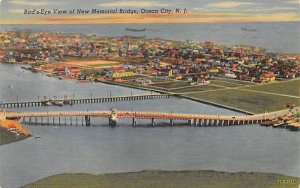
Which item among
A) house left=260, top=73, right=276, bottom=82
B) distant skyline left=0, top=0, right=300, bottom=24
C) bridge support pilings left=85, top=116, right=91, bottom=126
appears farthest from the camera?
house left=260, top=73, right=276, bottom=82

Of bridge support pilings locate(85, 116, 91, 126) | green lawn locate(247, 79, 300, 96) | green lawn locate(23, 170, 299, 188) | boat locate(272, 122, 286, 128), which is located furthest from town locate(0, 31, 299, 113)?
green lawn locate(23, 170, 299, 188)

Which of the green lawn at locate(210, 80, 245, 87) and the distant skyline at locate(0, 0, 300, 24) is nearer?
the distant skyline at locate(0, 0, 300, 24)

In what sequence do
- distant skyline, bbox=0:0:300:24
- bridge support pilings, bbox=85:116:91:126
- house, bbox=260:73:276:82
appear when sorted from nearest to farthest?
distant skyline, bbox=0:0:300:24
bridge support pilings, bbox=85:116:91:126
house, bbox=260:73:276:82

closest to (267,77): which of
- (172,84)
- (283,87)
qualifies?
(283,87)

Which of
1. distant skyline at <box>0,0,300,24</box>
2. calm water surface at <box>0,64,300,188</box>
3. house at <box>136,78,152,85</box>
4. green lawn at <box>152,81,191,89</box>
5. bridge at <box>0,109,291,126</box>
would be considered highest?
distant skyline at <box>0,0,300,24</box>

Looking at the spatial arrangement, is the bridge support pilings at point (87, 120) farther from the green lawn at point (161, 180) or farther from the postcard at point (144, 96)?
the green lawn at point (161, 180)

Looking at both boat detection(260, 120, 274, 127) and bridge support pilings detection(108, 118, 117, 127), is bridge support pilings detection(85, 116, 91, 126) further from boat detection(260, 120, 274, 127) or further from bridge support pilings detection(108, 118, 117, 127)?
boat detection(260, 120, 274, 127)

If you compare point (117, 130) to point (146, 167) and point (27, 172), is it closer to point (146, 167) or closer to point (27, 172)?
point (146, 167)

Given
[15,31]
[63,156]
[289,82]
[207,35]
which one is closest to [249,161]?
[289,82]
